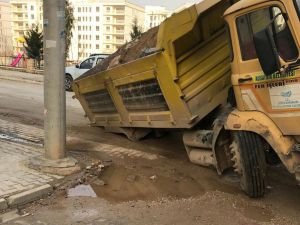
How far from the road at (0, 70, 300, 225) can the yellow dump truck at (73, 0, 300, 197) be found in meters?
0.29

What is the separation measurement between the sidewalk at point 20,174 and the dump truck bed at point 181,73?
186 cm

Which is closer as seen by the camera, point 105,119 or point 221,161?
point 221,161

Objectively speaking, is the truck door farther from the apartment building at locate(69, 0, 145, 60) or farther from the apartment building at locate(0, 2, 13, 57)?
the apartment building at locate(69, 0, 145, 60)

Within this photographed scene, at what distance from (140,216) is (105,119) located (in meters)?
4.18

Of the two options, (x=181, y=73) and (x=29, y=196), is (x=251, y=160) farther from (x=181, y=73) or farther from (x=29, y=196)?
(x=29, y=196)

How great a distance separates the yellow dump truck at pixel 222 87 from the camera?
4.86 m

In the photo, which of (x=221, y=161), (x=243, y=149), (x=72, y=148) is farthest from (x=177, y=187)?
(x=72, y=148)

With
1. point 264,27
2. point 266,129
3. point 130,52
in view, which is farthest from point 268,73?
point 130,52

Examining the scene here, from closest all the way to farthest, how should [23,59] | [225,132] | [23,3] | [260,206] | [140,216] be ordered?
[140,216], [260,206], [225,132], [23,59], [23,3]

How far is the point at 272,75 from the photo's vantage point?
198 inches

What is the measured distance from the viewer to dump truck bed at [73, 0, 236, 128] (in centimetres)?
641

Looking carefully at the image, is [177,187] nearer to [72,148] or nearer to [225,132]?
[225,132]

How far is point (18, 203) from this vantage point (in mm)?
5316

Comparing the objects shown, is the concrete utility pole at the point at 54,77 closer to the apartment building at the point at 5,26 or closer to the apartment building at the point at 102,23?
the apartment building at the point at 5,26
